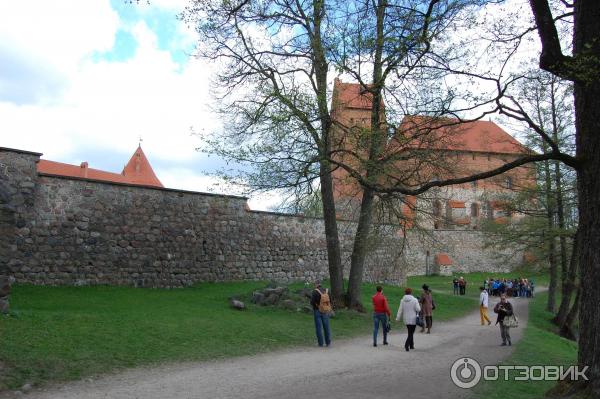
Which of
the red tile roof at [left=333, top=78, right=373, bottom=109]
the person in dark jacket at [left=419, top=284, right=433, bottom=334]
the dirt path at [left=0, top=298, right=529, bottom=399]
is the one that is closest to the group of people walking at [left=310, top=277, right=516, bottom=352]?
the dirt path at [left=0, top=298, right=529, bottom=399]

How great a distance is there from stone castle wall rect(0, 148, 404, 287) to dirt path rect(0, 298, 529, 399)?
6.28 metres

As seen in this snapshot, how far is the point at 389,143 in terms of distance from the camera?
1412 cm

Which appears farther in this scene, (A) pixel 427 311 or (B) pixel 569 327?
(B) pixel 569 327

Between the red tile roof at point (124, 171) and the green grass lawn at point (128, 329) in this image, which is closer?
the green grass lawn at point (128, 329)

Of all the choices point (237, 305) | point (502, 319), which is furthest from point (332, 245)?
point (502, 319)

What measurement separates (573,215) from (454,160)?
10695 millimetres

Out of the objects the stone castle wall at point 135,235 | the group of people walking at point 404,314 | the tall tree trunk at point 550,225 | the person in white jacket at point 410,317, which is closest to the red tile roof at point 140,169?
the stone castle wall at point 135,235

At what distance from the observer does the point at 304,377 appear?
27.8 feet

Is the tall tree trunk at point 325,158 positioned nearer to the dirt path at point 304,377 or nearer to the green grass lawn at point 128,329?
the green grass lawn at point 128,329

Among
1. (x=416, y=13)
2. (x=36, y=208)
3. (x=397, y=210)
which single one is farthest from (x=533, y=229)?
(x=36, y=208)
